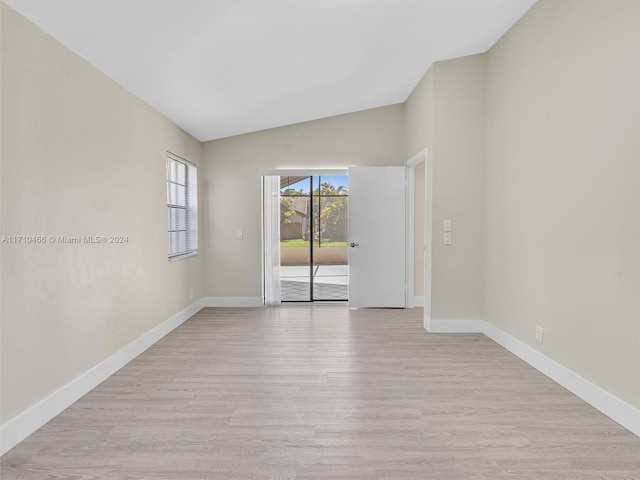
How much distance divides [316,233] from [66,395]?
9148 mm

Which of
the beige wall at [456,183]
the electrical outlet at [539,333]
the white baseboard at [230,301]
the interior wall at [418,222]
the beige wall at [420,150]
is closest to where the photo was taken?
the electrical outlet at [539,333]

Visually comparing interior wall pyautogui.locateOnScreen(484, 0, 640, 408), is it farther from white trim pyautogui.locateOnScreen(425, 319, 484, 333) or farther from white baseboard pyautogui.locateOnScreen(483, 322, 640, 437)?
white trim pyautogui.locateOnScreen(425, 319, 484, 333)

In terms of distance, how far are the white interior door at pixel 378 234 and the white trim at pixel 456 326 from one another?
1.25 m

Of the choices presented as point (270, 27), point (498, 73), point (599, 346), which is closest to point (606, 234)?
point (599, 346)

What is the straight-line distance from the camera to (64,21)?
2307mm

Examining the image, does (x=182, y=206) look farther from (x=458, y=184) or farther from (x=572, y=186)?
(x=572, y=186)

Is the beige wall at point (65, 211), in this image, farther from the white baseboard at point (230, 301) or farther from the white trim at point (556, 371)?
the white trim at point (556, 371)

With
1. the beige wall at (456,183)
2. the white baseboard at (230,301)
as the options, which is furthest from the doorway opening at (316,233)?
the beige wall at (456,183)

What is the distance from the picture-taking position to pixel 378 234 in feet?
18.5

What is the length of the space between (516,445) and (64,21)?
3522mm

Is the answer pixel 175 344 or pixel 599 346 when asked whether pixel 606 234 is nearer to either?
pixel 599 346

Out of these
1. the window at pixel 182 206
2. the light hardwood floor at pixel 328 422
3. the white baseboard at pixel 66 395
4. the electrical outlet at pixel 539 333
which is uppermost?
the window at pixel 182 206

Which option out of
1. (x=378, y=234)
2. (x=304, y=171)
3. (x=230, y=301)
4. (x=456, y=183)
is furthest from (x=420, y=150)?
(x=230, y=301)

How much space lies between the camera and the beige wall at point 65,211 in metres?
2.16
